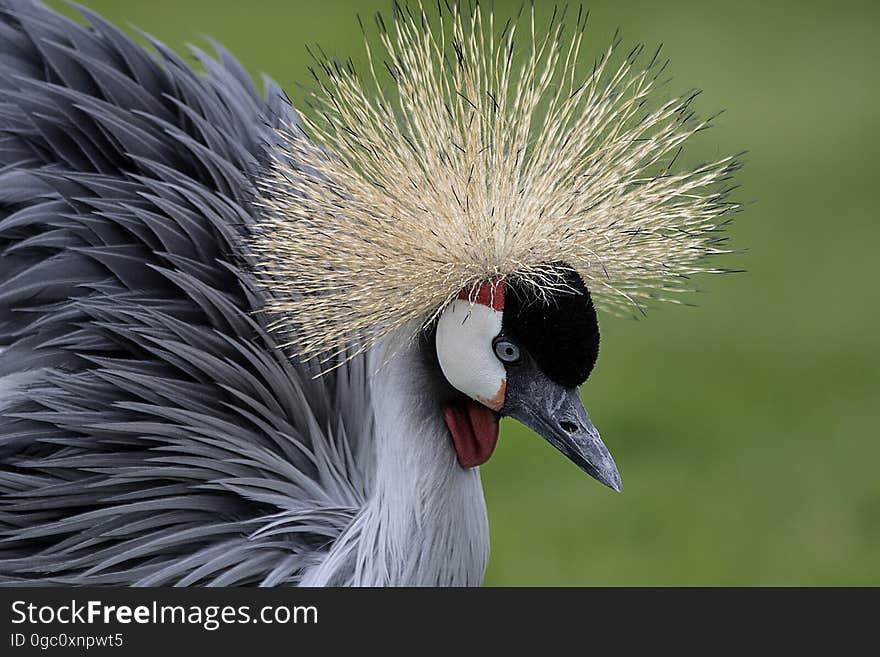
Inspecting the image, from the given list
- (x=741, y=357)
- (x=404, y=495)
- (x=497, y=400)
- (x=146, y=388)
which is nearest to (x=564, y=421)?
(x=497, y=400)

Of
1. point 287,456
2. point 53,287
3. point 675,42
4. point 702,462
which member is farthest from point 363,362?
point 675,42

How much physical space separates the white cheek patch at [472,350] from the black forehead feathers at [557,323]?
2cm

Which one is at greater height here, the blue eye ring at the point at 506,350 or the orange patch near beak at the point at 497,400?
the blue eye ring at the point at 506,350

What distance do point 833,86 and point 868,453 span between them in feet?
5.85

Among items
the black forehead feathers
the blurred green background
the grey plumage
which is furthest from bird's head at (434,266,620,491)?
the blurred green background

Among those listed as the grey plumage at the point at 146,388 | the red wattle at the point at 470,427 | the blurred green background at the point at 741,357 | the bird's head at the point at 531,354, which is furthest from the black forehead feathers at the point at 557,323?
the blurred green background at the point at 741,357

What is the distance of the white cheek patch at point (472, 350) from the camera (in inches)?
47.6

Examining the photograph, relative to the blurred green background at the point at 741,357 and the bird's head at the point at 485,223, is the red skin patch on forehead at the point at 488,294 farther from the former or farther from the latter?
the blurred green background at the point at 741,357

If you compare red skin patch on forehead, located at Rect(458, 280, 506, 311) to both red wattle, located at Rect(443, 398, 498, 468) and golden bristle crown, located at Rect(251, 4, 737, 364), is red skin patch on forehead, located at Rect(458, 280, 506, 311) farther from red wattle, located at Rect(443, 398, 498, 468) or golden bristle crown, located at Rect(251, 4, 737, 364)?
red wattle, located at Rect(443, 398, 498, 468)

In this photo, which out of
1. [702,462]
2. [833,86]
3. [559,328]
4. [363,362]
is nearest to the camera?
[559,328]

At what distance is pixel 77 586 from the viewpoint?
4.35 ft

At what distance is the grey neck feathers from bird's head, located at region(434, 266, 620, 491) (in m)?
0.05

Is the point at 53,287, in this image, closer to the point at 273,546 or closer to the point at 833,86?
the point at 273,546

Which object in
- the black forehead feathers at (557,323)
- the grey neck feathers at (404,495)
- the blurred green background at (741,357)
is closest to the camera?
the black forehead feathers at (557,323)
